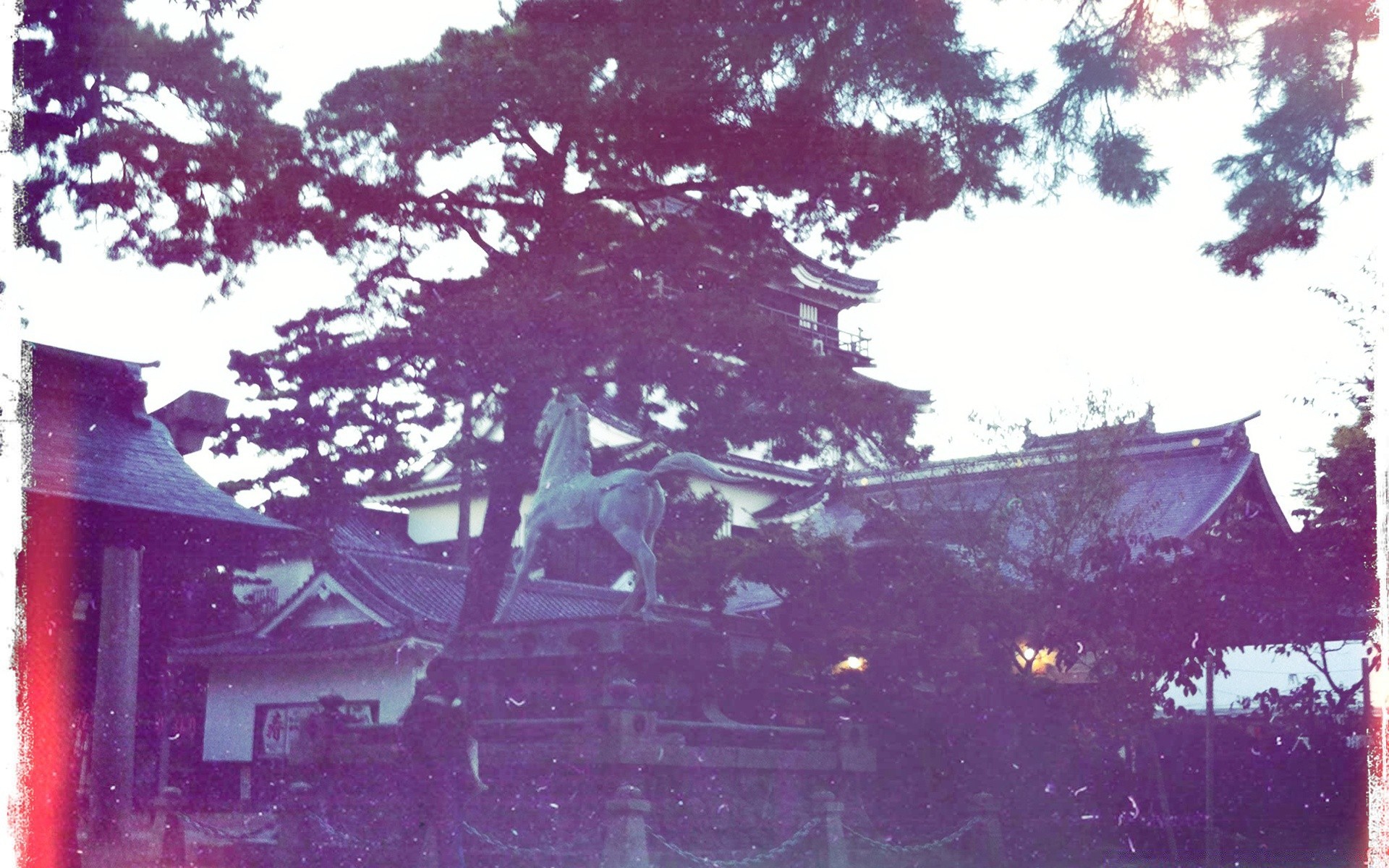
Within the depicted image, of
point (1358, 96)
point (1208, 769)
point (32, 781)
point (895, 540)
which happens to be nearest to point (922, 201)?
point (1358, 96)

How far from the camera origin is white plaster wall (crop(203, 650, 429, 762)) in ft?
48.1

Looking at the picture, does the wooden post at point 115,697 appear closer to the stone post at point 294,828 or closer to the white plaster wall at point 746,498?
the stone post at point 294,828

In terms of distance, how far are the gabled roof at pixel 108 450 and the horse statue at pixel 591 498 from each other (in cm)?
186

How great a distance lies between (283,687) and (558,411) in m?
8.94

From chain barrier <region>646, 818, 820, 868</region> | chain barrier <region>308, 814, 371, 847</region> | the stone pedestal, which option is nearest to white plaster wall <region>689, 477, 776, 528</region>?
the stone pedestal

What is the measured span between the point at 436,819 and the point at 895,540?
4715 millimetres

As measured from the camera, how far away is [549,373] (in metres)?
8.79

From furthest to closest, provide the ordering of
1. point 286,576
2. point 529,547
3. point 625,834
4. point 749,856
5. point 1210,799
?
point 286,576 → point 1210,799 → point 529,547 → point 749,856 → point 625,834

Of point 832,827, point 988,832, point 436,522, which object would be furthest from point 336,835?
point 436,522

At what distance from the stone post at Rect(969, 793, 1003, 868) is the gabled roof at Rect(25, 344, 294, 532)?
5.17m

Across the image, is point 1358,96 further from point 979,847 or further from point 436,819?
point 436,819

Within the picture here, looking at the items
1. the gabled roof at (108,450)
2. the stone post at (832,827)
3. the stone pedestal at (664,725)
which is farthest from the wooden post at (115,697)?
the stone post at (832,827)

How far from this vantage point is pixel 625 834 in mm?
6391

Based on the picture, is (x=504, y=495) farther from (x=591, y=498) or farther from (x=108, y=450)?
(x=108, y=450)
